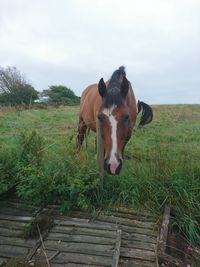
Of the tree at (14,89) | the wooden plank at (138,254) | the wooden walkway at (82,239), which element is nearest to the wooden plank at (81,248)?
the wooden walkway at (82,239)

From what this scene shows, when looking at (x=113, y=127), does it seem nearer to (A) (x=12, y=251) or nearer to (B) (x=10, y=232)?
(B) (x=10, y=232)

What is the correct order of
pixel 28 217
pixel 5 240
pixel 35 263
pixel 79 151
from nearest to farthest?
pixel 35 263 → pixel 5 240 → pixel 28 217 → pixel 79 151

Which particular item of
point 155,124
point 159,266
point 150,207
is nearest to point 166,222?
point 150,207

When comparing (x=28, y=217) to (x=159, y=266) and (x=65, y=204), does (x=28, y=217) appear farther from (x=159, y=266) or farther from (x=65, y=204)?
(x=159, y=266)

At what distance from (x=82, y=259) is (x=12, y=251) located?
0.77m

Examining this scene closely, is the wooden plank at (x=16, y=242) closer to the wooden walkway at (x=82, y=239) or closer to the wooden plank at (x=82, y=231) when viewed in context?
the wooden walkway at (x=82, y=239)

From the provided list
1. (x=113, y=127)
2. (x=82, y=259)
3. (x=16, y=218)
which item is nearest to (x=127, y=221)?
(x=82, y=259)

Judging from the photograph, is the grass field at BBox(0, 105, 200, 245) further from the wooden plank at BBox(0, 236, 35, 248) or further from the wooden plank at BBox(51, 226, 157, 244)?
the wooden plank at BBox(0, 236, 35, 248)

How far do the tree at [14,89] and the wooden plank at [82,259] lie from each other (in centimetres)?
1804

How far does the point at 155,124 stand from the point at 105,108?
9.82 metres

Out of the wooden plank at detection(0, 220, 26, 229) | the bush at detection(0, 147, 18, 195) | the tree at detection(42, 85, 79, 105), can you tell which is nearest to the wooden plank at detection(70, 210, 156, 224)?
the wooden plank at detection(0, 220, 26, 229)

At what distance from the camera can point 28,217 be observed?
4316 mm

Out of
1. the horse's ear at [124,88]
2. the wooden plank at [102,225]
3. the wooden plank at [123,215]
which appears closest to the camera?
the wooden plank at [102,225]

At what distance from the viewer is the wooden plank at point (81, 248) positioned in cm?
363
